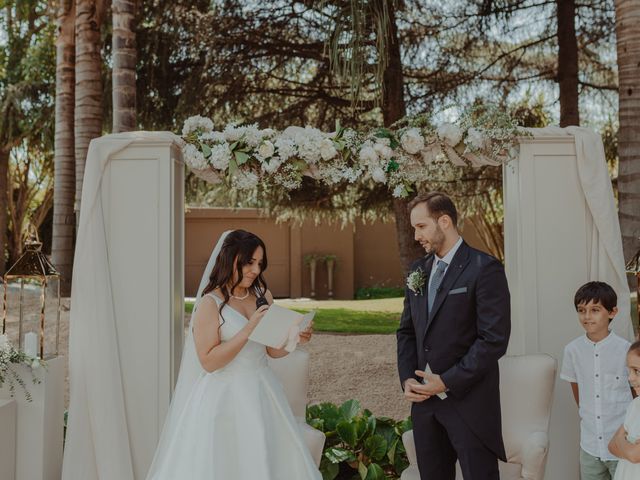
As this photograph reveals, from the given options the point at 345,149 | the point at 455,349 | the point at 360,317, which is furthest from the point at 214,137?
the point at 360,317

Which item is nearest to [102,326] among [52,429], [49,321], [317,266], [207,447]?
[52,429]

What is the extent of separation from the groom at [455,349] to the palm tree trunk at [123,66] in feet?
15.0

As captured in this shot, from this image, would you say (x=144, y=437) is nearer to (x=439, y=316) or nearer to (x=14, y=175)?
(x=439, y=316)

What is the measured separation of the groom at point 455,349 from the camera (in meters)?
3.03

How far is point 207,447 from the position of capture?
3115mm

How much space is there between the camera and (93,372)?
159 inches

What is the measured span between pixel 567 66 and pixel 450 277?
5.86 meters

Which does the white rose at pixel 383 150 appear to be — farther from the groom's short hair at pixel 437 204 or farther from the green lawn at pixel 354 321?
the green lawn at pixel 354 321

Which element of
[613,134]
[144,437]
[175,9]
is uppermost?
[175,9]

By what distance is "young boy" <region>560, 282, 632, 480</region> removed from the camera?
11.1 feet

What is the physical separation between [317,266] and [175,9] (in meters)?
9.23

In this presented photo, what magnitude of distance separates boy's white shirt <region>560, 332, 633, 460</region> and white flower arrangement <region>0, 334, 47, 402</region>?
9.68ft

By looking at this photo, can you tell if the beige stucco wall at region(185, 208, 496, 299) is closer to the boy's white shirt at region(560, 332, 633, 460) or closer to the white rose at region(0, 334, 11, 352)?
the white rose at region(0, 334, 11, 352)

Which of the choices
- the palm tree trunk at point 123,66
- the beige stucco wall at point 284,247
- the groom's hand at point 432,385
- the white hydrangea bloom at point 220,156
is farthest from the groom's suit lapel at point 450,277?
the beige stucco wall at point 284,247
